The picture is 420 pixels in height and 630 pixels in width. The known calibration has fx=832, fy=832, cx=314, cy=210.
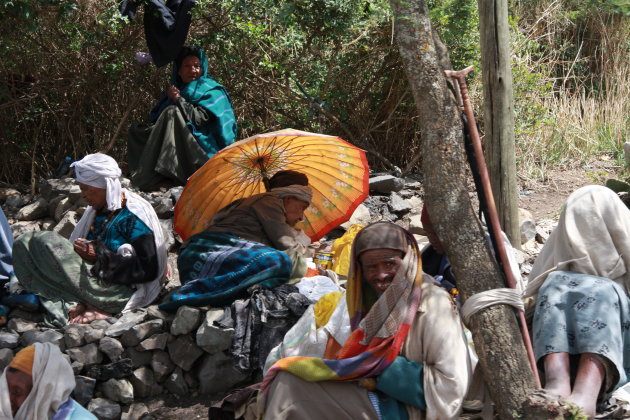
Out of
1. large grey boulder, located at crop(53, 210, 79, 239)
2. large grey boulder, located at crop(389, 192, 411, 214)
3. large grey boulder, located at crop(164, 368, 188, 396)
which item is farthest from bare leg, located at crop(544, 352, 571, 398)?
large grey boulder, located at crop(53, 210, 79, 239)

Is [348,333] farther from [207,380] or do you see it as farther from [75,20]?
[75,20]

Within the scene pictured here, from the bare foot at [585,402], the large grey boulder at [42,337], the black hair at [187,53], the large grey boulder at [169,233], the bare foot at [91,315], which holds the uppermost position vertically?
the black hair at [187,53]

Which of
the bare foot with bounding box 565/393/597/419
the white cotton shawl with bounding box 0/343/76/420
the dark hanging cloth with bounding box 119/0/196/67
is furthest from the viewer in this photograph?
the dark hanging cloth with bounding box 119/0/196/67

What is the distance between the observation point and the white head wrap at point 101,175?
5504mm

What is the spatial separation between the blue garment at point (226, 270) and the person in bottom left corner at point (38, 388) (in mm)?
1329

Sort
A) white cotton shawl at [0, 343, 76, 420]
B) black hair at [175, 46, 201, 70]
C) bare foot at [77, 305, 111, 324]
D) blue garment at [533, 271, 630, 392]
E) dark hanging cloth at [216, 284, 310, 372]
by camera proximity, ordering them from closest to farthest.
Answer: blue garment at [533, 271, 630, 392] → white cotton shawl at [0, 343, 76, 420] → dark hanging cloth at [216, 284, 310, 372] → bare foot at [77, 305, 111, 324] → black hair at [175, 46, 201, 70]

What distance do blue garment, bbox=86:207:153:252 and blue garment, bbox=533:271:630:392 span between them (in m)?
2.79

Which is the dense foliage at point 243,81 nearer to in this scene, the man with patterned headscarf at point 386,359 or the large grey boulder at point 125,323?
the large grey boulder at point 125,323

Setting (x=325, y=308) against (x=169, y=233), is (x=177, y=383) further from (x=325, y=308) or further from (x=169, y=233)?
(x=169, y=233)

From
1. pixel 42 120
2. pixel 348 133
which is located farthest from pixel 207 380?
pixel 42 120

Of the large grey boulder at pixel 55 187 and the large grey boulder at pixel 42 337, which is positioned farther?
the large grey boulder at pixel 55 187

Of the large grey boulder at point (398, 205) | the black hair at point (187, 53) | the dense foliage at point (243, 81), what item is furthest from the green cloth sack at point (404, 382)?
the dense foliage at point (243, 81)

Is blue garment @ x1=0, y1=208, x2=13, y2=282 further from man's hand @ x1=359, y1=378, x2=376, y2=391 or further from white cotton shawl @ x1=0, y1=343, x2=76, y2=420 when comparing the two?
man's hand @ x1=359, y1=378, x2=376, y2=391

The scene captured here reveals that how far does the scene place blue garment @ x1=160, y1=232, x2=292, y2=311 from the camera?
17.0ft
